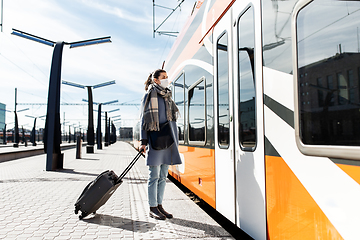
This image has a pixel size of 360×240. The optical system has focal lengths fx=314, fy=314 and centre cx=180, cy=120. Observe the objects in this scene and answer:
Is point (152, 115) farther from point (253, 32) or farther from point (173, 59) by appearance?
point (173, 59)

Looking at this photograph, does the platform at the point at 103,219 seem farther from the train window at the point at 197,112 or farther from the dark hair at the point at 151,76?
the dark hair at the point at 151,76

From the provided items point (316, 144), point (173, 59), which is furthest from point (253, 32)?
point (173, 59)

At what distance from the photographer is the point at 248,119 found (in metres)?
3.05

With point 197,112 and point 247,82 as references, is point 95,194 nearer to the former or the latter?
point 197,112

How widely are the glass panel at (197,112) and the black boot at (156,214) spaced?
1239 millimetres

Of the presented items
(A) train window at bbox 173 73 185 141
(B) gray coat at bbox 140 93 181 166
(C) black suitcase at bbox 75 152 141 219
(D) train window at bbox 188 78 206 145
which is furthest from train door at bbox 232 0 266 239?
(A) train window at bbox 173 73 185 141

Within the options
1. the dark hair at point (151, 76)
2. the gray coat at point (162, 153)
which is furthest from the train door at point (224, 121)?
the dark hair at point (151, 76)

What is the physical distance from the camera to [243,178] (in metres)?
3.15

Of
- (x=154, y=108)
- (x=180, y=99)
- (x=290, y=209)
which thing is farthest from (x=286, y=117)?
(x=180, y=99)

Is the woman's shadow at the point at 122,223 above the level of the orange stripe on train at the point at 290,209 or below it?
below

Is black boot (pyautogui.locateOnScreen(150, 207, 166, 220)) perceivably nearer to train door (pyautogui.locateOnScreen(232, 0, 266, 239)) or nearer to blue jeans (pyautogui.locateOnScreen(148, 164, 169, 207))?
blue jeans (pyautogui.locateOnScreen(148, 164, 169, 207))

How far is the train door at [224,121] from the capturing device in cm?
351

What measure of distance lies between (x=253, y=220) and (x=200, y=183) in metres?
1.94

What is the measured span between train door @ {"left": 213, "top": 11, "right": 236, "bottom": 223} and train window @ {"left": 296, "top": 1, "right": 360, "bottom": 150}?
52.5 inches
